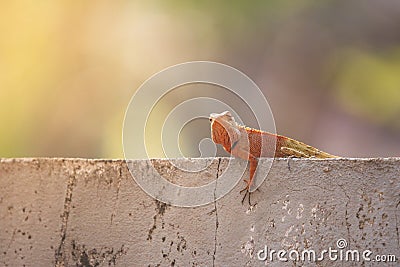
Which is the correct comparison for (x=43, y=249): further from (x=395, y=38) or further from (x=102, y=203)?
(x=395, y=38)

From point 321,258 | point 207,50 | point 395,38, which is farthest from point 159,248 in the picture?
point 395,38

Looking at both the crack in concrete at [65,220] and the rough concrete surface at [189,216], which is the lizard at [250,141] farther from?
the crack in concrete at [65,220]

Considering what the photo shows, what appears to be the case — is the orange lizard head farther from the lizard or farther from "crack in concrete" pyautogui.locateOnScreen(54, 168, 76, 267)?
"crack in concrete" pyautogui.locateOnScreen(54, 168, 76, 267)

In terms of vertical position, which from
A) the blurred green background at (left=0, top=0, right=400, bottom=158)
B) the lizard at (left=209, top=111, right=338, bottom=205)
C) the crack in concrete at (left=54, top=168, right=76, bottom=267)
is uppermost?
the blurred green background at (left=0, top=0, right=400, bottom=158)

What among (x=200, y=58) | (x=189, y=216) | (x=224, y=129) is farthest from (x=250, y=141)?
(x=200, y=58)

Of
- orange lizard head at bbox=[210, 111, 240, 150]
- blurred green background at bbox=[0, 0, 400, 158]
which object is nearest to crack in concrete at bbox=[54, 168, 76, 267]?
orange lizard head at bbox=[210, 111, 240, 150]

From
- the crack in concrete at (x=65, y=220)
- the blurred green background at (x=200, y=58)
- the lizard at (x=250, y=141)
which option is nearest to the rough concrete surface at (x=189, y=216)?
the crack in concrete at (x=65, y=220)
